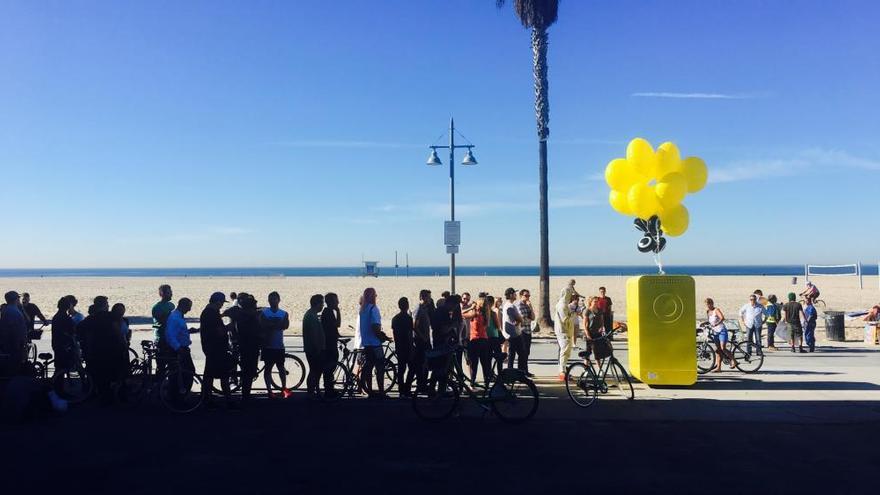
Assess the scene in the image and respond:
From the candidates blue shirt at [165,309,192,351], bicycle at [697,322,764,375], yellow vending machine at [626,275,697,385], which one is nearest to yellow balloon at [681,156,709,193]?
yellow vending machine at [626,275,697,385]

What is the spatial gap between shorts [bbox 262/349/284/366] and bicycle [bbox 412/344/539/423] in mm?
2695

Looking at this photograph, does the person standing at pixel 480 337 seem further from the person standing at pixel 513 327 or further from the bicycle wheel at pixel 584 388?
the bicycle wheel at pixel 584 388

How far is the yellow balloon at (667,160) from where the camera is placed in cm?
1211

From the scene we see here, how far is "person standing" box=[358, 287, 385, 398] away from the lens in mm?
10562

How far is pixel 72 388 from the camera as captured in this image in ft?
36.9

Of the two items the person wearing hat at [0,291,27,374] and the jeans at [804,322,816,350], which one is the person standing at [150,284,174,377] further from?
the jeans at [804,322,816,350]

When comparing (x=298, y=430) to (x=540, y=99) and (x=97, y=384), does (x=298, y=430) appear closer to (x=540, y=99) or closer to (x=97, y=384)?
(x=97, y=384)

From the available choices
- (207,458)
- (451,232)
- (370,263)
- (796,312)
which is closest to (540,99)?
(451,232)

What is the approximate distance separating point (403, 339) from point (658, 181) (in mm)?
5536

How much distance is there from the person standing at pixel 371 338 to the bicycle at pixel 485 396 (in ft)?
5.09

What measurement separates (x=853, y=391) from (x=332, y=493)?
31.3 feet

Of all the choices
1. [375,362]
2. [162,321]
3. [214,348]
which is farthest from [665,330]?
[162,321]

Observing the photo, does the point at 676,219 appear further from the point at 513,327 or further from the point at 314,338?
the point at 314,338

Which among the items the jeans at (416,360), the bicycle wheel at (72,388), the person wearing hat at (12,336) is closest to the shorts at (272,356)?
the jeans at (416,360)
